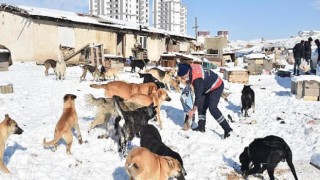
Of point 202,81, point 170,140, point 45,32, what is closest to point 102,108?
point 170,140

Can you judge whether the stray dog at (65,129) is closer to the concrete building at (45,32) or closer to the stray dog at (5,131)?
the stray dog at (5,131)

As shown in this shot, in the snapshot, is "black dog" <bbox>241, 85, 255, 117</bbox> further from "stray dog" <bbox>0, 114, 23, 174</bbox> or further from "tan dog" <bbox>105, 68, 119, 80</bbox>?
"tan dog" <bbox>105, 68, 119, 80</bbox>

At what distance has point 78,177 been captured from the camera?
5.10m

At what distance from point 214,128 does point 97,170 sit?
4.08 meters

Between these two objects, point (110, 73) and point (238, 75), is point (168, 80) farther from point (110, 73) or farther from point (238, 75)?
point (238, 75)

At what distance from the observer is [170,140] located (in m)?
7.34

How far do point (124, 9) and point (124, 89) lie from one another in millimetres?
105132

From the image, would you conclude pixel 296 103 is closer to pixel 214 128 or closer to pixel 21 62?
pixel 214 128

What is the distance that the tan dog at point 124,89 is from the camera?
27.8 feet

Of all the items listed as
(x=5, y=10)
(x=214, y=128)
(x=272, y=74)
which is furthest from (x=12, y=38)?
(x=214, y=128)

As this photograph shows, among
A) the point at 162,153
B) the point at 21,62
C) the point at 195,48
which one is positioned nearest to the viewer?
the point at 162,153

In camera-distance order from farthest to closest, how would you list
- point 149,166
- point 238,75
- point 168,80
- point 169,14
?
point 169,14
point 238,75
point 168,80
point 149,166

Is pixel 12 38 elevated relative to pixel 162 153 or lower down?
elevated

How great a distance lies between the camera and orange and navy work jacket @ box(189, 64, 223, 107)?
25.1 ft
